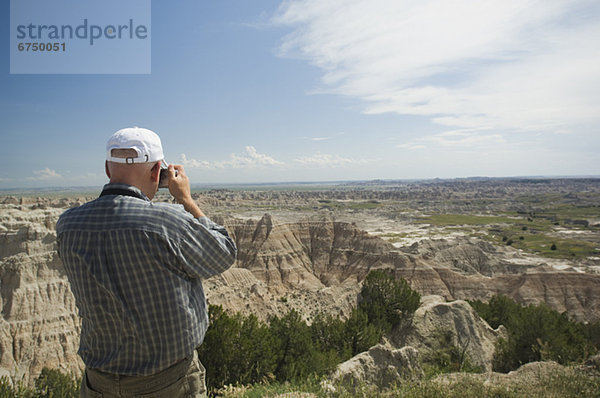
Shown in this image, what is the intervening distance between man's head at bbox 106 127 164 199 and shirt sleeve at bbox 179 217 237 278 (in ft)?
1.95

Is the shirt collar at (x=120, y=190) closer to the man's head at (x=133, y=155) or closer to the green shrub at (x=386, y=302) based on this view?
the man's head at (x=133, y=155)

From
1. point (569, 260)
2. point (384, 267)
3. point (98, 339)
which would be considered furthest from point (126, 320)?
point (569, 260)

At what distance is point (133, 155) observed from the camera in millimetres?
2562

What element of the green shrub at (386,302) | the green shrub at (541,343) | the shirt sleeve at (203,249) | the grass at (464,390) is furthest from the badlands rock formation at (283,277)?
the shirt sleeve at (203,249)

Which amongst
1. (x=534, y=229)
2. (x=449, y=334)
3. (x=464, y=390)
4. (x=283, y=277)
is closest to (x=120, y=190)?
(x=464, y=390)

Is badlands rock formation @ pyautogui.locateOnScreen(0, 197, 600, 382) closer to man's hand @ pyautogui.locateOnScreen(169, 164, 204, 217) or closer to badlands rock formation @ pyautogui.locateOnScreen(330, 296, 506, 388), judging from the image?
badlands rock formation @ pyautogui.locateOnScreen(330, 296, 506, 388)

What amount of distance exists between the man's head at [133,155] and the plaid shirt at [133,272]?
0.14 meters

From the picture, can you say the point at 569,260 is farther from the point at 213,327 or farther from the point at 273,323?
the point at 213,327

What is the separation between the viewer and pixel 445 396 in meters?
5.28

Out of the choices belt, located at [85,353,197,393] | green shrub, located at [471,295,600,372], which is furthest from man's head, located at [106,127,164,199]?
green shrub, located at [471,295,600,372]

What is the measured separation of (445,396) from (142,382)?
191 inches

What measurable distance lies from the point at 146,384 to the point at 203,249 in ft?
3.65

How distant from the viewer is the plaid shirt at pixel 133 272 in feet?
7.53

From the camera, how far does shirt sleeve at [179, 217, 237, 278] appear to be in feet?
7.90
